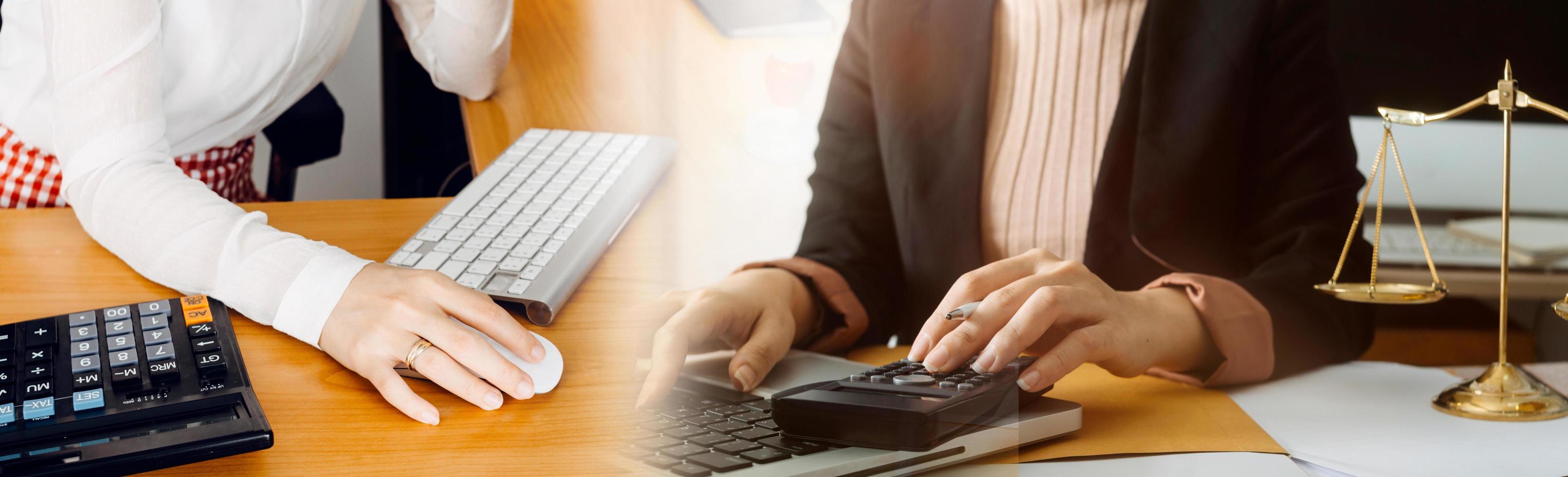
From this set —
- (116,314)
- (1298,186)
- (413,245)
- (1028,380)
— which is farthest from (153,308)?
(1298,186)

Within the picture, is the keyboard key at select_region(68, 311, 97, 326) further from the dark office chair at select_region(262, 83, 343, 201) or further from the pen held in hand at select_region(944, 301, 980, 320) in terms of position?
the pen held in hand at select_region(944, 301, 980, 320)

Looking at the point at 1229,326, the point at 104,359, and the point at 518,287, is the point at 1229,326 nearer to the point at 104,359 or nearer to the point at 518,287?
the point at 518,287

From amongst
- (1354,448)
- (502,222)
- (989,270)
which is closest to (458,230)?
(502,222)

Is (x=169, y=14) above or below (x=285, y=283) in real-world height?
above

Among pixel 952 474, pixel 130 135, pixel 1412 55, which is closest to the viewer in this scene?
pixel 952 474

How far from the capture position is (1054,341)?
1.03ft

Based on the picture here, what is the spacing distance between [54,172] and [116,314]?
0.31 m

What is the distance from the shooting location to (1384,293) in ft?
1.16

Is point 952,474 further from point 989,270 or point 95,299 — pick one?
point 95,299

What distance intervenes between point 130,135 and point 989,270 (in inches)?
18.1

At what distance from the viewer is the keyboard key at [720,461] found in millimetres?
253

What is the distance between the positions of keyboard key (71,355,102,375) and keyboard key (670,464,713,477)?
0.24 metres

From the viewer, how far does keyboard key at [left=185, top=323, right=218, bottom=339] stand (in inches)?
14.8

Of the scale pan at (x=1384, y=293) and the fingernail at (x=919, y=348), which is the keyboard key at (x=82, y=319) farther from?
the scale pan at (x=1384, y=293)
